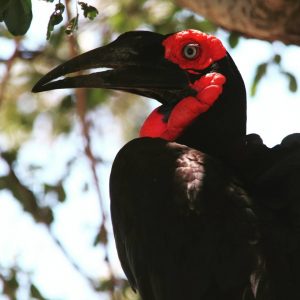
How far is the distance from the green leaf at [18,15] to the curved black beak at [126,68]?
23.4 inches

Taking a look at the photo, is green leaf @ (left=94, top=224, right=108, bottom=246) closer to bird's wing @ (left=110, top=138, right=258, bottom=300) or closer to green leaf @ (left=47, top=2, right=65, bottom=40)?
bird's wing @ (left=110, top=138, right=258, bottom=300)

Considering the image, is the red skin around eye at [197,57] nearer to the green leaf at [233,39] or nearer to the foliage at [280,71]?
the green leaf at [233,39]

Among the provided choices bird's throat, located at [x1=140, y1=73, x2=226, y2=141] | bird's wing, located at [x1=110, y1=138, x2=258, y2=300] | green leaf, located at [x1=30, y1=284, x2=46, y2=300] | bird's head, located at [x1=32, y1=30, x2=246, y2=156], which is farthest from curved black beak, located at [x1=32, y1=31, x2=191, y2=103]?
green leaf, located at [x1=30, y1=284, x2=46, y2=300]

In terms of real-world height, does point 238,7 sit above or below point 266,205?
above

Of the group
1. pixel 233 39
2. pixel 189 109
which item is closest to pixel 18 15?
pixel 189 109

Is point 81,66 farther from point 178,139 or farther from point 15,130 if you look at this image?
point 15,130

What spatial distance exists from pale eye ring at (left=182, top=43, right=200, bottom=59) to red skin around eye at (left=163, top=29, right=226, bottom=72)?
0.01m

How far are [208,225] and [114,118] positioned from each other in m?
3.98

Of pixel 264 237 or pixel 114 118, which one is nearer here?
pixel 264 237

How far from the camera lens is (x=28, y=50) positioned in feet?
20.0

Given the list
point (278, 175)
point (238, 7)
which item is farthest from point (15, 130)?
point (278, 175)

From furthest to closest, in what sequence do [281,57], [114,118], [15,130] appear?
1. [114,118]
2. [15,130]
3. [281,57]

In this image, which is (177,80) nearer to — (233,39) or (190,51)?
(190,51)

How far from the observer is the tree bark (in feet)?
15.5
